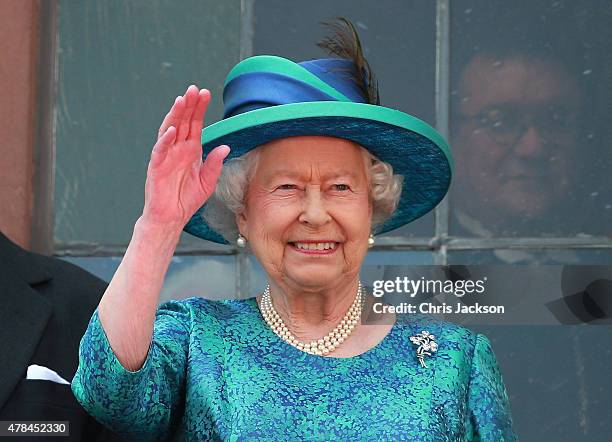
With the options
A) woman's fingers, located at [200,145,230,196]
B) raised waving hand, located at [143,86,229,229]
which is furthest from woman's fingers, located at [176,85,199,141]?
woman's fingers, located at [200,145,230,196]

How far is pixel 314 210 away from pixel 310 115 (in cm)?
21

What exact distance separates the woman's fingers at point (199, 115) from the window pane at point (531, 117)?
216 centimetres

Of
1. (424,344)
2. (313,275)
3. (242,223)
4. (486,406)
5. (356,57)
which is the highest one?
(356,57)

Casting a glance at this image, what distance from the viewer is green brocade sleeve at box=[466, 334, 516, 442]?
8.73ft

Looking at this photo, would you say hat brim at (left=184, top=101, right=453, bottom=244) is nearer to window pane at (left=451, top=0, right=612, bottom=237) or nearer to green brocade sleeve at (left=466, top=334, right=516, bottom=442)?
green brocade sleeve at (left=466, top=334, right=516, bottom=442)

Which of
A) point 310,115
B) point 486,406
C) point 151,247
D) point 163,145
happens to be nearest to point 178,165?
point 163,145

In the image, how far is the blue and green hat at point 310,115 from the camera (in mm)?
2660

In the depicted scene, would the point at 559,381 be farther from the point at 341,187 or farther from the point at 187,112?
the point at 187,112

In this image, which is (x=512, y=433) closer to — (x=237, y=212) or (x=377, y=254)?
(x=237, y=212)

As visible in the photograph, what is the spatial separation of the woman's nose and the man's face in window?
71.4 inches

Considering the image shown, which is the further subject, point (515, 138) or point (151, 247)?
point (515, 138)

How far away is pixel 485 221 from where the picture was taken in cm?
440

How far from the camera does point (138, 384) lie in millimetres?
2439

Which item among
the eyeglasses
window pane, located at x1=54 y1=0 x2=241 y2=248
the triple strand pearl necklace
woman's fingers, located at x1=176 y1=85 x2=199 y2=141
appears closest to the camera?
woman's fingers, located at x1=176 y1=85 x2=199 y2=141
